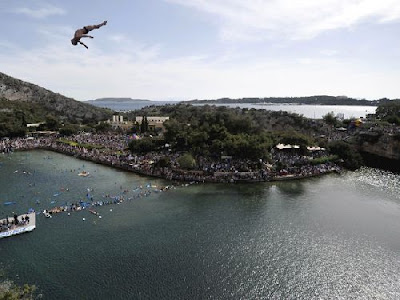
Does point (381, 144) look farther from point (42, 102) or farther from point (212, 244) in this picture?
point (42, 102)

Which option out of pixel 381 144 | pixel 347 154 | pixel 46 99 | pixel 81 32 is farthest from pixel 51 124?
pixel 81 32

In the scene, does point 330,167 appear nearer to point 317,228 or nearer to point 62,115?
point 317,228

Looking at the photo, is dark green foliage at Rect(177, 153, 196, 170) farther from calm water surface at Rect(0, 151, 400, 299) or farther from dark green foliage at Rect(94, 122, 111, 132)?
dark green foliage at Rect(94, 122, 111, 132)

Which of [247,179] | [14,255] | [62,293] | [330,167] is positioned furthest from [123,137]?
[62,293]

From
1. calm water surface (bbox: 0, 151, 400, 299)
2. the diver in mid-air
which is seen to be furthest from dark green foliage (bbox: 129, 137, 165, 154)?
Answer: the diver in mid-air

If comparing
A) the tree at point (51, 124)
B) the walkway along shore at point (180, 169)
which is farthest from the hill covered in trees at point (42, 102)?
the walkway along shore at point (180, 169)

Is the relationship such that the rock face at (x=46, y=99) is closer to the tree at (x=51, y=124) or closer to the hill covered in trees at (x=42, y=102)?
the hill covered in trees at (x=42, y=102)
